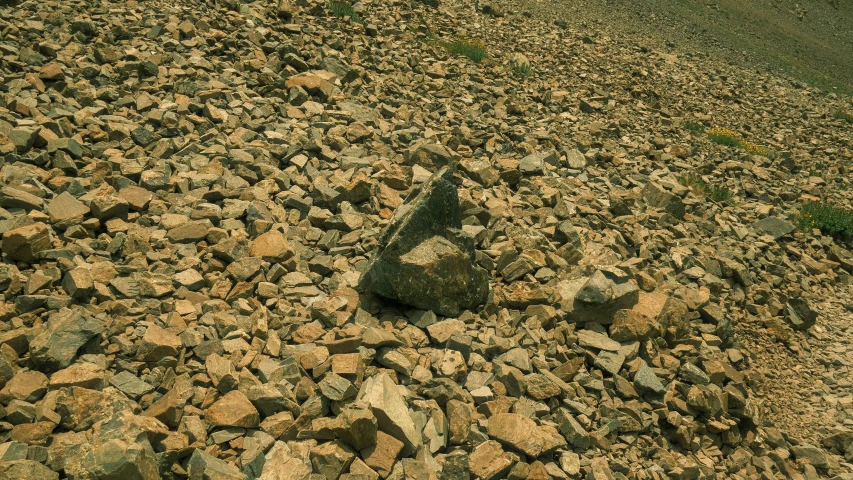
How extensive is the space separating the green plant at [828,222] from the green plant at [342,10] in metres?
8.91

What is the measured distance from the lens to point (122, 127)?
290 inches

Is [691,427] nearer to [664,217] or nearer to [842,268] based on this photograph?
[664,217]

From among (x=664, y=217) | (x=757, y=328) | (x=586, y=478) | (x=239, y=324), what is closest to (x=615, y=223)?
(x=664, y=217)

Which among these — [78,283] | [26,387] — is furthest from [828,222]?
[26,387]

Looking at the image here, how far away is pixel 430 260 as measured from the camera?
5.65 metres

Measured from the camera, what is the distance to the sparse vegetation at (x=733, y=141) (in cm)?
1190

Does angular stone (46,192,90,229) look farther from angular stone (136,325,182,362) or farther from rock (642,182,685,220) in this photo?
rock (642,182,685,220)

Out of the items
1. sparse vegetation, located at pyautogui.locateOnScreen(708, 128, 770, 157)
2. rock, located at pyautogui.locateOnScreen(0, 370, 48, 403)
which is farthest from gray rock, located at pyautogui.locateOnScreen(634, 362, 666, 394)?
sparse vegetation, located at pyautogui.locateOnScreen(708, 128, 770, 157)

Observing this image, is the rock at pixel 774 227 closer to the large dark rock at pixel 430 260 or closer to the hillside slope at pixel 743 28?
the large dark rock at pixel 430 260

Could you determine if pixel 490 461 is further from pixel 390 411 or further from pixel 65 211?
pixel 65 211

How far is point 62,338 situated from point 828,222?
1068cm

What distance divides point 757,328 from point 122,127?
26.5ft

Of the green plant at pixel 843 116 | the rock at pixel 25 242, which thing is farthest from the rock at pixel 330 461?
the green plant at pixel 843 116

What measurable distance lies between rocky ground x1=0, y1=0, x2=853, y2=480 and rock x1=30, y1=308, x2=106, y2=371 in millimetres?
20
